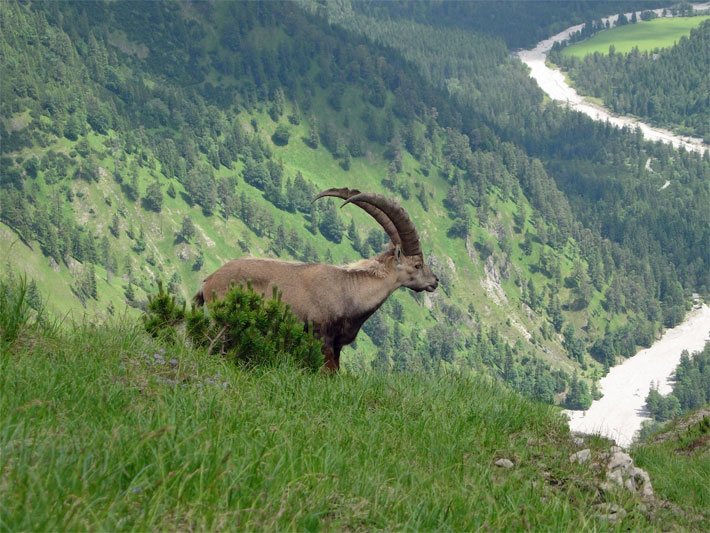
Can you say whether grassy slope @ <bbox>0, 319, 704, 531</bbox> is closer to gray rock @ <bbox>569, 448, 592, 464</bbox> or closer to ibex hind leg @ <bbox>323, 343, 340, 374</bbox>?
gray rock @ <bbox>569, 448, 592, 464</bbox>

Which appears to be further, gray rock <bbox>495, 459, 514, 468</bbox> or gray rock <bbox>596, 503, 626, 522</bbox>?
gray rock <bbox>495, 459, 514, 468</bbox>

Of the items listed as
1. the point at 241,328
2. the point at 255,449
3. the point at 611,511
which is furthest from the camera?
the point at 241,328

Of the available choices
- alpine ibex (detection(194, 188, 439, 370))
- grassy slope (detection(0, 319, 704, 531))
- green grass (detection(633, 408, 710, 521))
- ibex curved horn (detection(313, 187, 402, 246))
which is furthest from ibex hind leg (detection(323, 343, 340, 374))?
green grass (detection(633, 408, 710, 521))

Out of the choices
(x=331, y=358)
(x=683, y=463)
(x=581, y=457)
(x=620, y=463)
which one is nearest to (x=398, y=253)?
(x=331, y=358)

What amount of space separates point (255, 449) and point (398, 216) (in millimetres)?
11416

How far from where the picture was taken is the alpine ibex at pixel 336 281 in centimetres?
1752

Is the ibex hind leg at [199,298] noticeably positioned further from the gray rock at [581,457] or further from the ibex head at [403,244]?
the gray rock at [581,457]

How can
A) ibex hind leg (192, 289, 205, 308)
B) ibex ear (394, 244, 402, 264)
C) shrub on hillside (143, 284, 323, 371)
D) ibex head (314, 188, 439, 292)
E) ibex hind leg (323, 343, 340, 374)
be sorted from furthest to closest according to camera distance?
1. ibex ear (394, 244, 402, 264)
2. ibex head (314, 188, 439, 292)
3. ibex hind leg (192, 289, 205, 308)
4. ibex hind leg (323, 343, 340, 374)
5. shrub on hillside (143, 284, 323, 371)

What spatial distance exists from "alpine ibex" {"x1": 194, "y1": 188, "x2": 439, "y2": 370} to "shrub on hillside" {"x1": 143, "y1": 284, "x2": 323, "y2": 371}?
2689 mm

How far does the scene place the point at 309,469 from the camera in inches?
308

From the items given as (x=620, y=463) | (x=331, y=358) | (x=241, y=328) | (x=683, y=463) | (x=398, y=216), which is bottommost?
(x=683, y=463)

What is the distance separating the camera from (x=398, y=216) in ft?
62.4

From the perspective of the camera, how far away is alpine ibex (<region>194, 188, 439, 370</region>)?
17.5 m

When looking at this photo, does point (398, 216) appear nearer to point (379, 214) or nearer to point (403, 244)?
point (379, 214)
